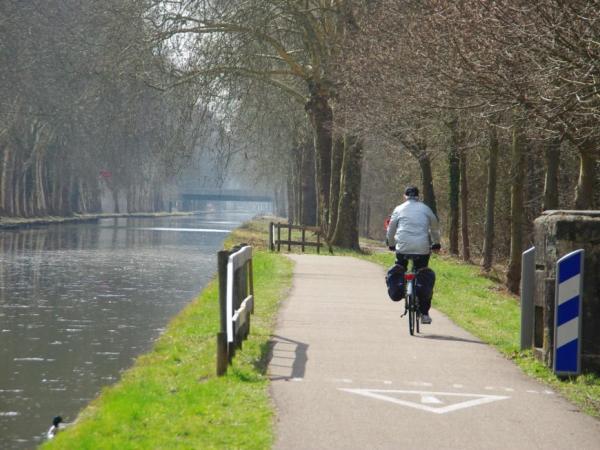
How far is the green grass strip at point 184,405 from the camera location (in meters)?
8.08

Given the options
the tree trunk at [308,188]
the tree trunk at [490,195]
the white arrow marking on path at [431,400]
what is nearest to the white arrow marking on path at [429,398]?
the white arrow marking on path at [431,400]

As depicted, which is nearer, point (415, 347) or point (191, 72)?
point (415, 347)

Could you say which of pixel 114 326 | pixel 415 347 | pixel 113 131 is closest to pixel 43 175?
pixel 113 131

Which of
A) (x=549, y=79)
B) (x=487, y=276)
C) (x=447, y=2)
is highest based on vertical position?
(x=447, y=2)

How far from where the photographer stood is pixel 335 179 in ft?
131

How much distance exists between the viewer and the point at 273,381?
10.3 metres

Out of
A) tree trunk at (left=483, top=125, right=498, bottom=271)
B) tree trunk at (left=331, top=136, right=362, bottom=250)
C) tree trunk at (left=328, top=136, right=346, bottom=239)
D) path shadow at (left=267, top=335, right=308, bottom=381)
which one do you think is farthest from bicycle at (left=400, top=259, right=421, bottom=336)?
tree trunk at (left=328, top=136, right=346, bottom=239)

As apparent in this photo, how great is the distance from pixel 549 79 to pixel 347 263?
15298 mm

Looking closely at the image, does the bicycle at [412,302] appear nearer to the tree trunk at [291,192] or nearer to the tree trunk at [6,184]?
the tree trunk at [6,184]

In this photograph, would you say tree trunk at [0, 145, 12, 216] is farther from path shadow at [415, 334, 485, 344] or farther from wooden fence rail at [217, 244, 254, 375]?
wooden fence rail at [217, 244, 254, 375]

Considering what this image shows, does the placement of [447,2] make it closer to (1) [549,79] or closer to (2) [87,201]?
(1) [549,79]

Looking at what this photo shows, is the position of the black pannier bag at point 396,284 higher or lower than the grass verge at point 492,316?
higher

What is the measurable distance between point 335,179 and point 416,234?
25.5 metres

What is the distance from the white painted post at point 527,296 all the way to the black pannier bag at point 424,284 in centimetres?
180
